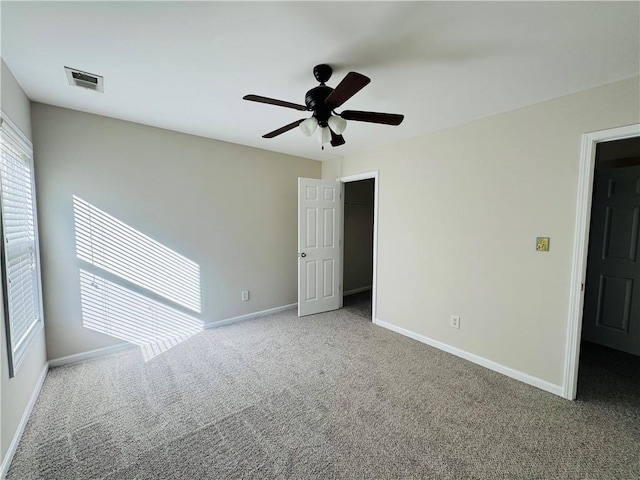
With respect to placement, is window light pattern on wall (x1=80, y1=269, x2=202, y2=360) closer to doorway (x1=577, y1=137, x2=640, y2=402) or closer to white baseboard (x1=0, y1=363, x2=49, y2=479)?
white baseboard (x1=0, y1=363, x2=49, y2=479)

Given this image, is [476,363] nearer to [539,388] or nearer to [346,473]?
[539,388]

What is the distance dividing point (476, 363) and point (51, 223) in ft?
13.9

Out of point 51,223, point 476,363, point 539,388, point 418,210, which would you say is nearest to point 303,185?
point 418,210

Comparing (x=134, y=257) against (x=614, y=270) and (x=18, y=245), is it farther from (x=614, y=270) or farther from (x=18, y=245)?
(x=614, y=270)

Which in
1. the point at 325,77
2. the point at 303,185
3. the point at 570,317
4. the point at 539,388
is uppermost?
the point at 325,77

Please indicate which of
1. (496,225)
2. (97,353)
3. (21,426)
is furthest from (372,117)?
(97,353)

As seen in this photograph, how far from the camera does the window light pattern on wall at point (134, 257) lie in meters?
2.63

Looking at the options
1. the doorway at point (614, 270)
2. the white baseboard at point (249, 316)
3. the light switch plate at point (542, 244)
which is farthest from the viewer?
the white baseboard at point (249, 316)

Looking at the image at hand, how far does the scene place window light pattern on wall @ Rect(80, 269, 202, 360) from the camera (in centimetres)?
269

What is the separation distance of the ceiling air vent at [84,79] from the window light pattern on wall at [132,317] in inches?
65.7

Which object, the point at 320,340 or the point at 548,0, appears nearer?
the point at 548,0

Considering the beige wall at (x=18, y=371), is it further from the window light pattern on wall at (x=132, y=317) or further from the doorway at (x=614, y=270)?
the doorway at (x=614, y=270)

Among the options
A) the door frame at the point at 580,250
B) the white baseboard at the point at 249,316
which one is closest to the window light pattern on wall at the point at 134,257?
the white baseboard at the point at 249,316

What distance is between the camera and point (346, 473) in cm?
149
